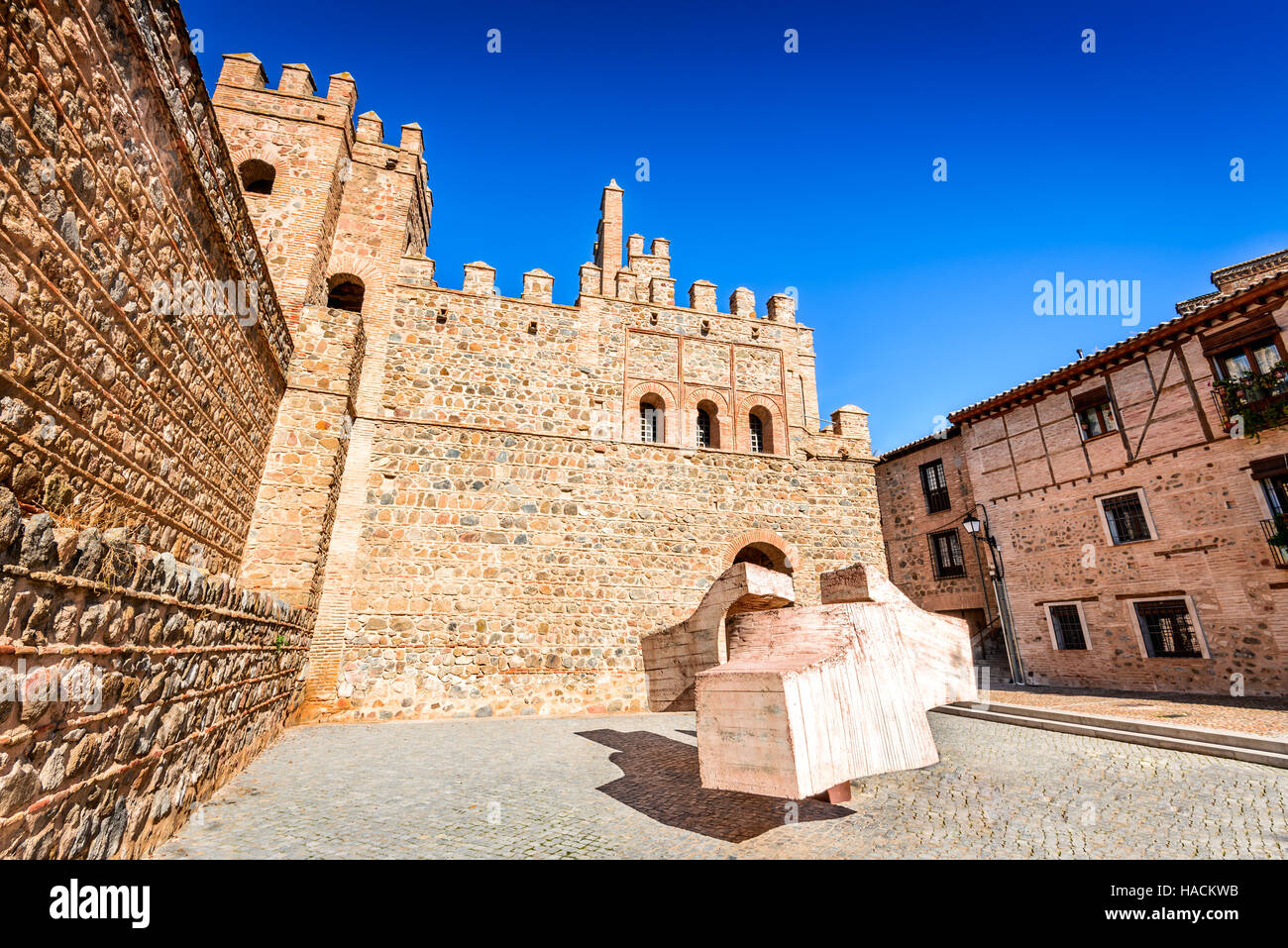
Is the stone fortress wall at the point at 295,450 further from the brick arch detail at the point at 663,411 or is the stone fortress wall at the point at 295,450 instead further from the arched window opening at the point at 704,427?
the arched window opening at the point at 704,427

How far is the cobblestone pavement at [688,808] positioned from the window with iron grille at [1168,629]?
9.84 meters

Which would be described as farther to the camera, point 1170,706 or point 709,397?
point 709,397

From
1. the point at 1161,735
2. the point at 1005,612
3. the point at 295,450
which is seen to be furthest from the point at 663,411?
the point at 1005,612

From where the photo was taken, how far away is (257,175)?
11141mm

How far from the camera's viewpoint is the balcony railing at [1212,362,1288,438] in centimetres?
1222

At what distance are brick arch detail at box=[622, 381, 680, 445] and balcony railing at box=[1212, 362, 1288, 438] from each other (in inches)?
542

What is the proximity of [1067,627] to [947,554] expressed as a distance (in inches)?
196

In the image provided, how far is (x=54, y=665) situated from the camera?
251 cm

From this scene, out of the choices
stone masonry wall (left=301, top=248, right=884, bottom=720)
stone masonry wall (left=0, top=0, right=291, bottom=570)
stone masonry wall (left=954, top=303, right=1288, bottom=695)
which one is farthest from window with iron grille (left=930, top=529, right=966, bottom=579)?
stone masonry wall (left=0, top=0, right=291, bottom=570)

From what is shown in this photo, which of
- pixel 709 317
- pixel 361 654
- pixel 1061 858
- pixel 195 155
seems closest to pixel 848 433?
pixel 709 317

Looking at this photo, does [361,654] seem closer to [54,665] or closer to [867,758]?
[54,665]

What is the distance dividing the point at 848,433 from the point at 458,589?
9.94 m

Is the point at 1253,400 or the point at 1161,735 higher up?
the point at 1253,400

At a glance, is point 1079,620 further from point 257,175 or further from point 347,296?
point 257,175
